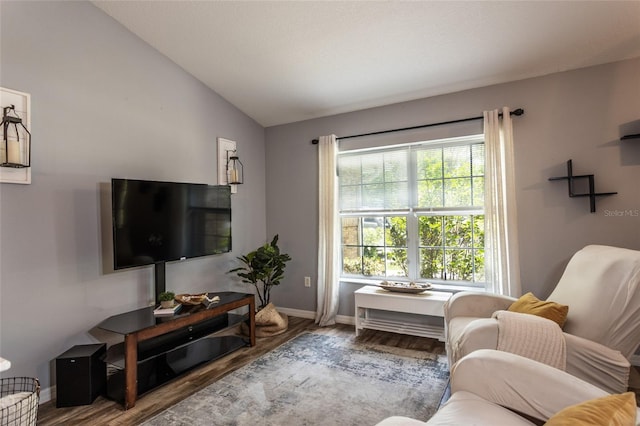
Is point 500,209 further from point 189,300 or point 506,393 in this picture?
point 189,300

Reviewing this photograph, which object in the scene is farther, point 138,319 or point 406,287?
point 406,287

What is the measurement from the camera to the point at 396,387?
229 centimetres

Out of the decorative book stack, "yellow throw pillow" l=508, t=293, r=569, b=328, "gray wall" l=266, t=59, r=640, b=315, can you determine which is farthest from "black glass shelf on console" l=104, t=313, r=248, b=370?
"gray wall" l=266, t=59, r=640, b=315

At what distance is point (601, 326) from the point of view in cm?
175

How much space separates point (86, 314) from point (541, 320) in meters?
3.02

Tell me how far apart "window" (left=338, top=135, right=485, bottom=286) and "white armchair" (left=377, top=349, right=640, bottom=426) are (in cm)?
205

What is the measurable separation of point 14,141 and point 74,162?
1.36 feet

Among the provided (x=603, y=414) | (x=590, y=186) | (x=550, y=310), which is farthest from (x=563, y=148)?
(x=603, y=414)

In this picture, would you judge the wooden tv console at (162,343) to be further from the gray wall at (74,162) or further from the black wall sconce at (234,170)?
the black wall sconce at (234,170)

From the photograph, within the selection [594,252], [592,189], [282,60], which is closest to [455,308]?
[594,252]

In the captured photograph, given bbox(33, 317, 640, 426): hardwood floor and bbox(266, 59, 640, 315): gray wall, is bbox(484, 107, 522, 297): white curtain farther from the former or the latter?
bbox(33, 317, 640, 426): hardwood floor

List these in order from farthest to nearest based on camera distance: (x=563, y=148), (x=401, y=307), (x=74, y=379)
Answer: (x=401, y=307) → (x=563, y=148) → (x=74, y=379)

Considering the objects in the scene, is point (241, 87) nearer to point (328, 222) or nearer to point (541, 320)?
point (328, 222)

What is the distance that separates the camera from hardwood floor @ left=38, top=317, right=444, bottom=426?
2018mm
